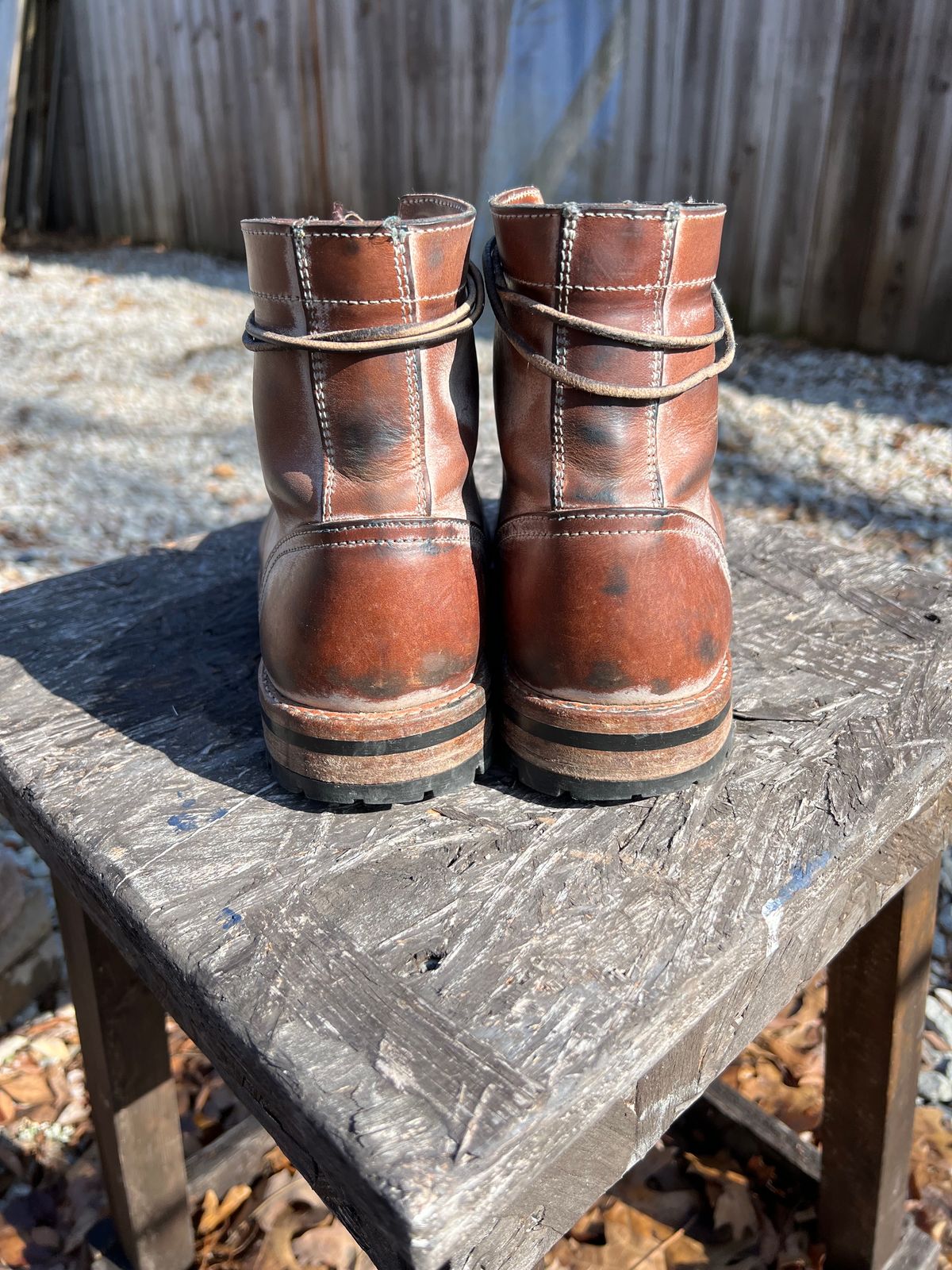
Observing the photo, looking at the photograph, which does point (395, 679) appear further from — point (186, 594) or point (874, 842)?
point (186, 594)

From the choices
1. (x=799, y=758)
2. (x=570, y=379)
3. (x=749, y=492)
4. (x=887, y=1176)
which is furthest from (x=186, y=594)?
(x=749, y=492)

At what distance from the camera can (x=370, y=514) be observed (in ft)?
2.83

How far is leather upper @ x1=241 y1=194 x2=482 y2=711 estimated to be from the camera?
2.69 ft

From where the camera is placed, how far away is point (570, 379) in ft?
2.76

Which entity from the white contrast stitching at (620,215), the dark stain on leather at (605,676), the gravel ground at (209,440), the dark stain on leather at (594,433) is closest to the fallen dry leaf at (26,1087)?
the gravel ground at (209,440)

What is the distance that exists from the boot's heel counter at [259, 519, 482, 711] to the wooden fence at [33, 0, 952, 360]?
10.0ft

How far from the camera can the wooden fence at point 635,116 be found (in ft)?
10.6

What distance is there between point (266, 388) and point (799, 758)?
61 cm

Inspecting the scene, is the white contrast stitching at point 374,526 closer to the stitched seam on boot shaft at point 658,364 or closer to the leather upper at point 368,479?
the leather upper at point 368,479

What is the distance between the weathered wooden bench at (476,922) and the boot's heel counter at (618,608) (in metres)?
0.13

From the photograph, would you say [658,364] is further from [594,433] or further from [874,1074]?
[874,1074]

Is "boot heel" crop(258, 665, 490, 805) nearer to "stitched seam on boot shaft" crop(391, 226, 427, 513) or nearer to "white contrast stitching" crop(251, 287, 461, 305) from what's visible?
"stitched seam on boot shaft" crop(391, 226, 427, 513)

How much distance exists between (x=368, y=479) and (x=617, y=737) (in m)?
0.31

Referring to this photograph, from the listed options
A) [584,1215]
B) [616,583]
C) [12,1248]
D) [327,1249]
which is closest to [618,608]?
[616,583]
